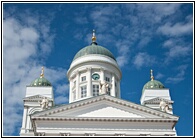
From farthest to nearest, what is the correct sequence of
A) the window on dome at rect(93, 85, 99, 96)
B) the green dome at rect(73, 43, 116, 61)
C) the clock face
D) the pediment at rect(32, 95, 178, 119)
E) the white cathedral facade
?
the green dome at rect(73, 43, 116, 61), the clock face, the window on dome at rect(93, 85, 99, 96), the pediment at rect(32, 95, 178, 119), the white cathedral facade

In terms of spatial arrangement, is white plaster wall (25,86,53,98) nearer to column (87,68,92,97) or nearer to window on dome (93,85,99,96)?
column (87,68,92,97)

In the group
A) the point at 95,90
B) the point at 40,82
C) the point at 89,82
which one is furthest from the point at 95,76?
the point at 40,82

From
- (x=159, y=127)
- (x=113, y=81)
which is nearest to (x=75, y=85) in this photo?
(x=113, y=81)

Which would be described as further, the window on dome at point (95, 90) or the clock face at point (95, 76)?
the clock face at point (95, 76)

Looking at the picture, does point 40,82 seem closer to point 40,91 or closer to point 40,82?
point 40,82

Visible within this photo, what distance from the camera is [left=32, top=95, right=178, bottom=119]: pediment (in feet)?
110

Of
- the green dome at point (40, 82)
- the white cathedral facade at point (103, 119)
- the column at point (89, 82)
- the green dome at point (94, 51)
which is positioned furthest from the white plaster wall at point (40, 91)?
the white cathedral facade at point (103, 119)

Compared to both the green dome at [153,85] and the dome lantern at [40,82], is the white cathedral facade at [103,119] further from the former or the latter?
the dome lantern at [40,82]

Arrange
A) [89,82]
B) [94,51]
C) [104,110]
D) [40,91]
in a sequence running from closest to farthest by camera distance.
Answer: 1. [104,110]
2. [89,82]
3. [40,91]
4. [94,51]

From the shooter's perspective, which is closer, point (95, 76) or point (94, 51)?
point (95, 76)

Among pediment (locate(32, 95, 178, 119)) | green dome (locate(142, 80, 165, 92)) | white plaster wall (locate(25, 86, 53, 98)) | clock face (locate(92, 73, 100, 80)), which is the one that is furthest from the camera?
green dome (locate(142, 80, 165, 92))

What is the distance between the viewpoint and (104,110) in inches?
1345

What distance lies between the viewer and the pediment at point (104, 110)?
33.6 m

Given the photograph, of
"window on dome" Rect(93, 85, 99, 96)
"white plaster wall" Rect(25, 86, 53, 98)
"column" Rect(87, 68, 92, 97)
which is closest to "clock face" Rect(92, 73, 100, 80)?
"column" Rect(87, 68, 92, 97)
